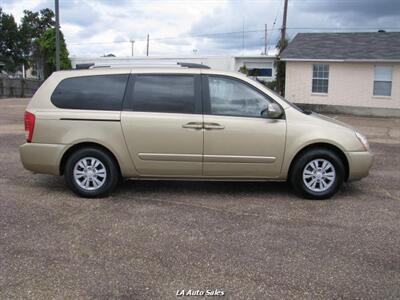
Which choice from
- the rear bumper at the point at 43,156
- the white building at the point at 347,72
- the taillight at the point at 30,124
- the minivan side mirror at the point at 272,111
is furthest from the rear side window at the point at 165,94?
the white building at the point at 347,72

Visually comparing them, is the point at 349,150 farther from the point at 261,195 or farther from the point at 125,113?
the point at 125,113

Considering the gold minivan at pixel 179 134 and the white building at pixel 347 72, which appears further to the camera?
the white building at pixel 347 72

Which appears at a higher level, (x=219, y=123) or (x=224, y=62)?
(x=224, y=62)

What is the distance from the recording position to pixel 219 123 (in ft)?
19.5

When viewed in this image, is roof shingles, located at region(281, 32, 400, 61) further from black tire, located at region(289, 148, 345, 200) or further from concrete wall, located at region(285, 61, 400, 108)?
black tire, located at region(289, 148, 345, 200)

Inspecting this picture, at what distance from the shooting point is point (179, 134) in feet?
19.6

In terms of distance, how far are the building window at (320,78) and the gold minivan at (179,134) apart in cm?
1673

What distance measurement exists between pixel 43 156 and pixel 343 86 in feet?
60.3

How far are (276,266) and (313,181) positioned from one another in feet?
7.84

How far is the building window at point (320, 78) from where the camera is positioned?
22188mm

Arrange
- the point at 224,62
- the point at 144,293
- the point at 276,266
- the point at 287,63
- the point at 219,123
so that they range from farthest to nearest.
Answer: the point at 224,62 → the point at 287,63 → the point at 219,123 → the point at 276,266 → the point at 144,293

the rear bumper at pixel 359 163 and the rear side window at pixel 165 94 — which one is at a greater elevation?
the rear side window at pixel 165 94

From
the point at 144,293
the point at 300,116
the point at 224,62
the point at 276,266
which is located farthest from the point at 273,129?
the point at 224,62

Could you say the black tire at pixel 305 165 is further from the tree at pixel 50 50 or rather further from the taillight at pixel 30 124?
the tree at pixel 50 50
